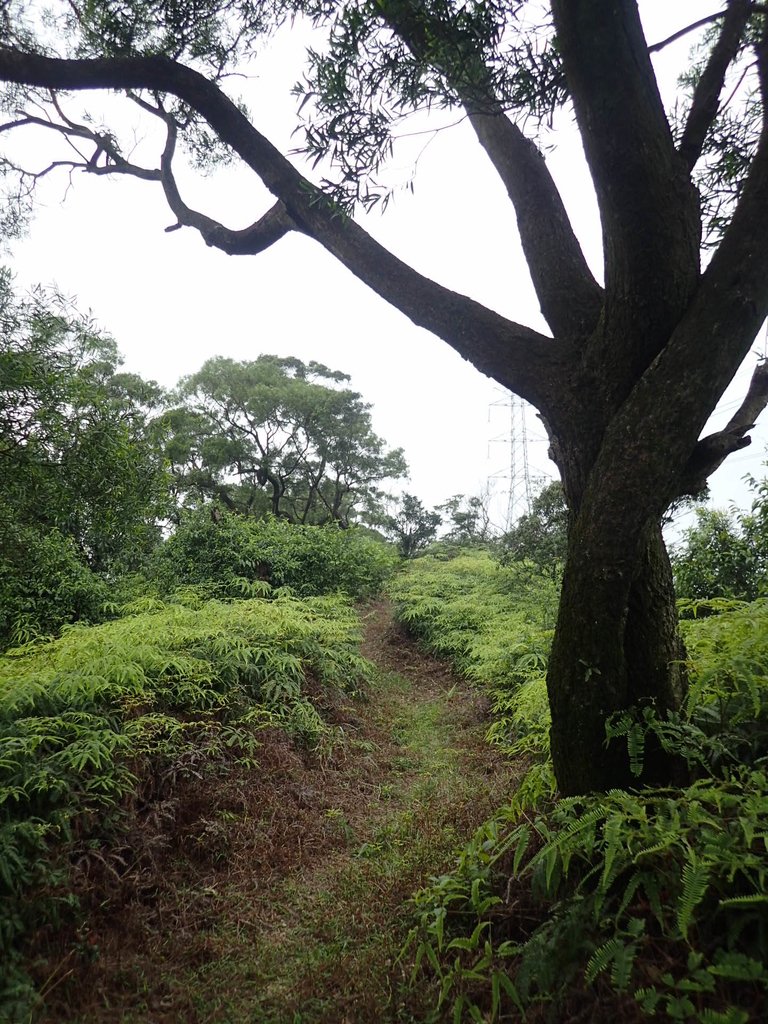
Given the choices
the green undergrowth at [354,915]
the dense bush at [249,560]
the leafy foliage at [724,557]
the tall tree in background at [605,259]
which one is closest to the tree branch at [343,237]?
the tall tree in background at [605,259]

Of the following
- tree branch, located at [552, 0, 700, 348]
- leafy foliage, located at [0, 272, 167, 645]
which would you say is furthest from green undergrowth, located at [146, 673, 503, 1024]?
leafy foliage, located at [0, 272, 167, 645]

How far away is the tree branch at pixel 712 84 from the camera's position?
2.37 m

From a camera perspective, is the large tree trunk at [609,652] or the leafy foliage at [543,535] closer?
the large tree trunk at [609,652]

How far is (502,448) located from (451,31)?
15503mm

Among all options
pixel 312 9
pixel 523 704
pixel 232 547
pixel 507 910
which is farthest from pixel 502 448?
pixel 507 910

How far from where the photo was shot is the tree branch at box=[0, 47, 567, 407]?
2723 millimetres

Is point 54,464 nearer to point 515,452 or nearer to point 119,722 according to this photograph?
point 119,722

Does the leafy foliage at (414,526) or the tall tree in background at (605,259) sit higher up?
the leafy foliage at (414,526)

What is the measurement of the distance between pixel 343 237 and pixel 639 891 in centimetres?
329

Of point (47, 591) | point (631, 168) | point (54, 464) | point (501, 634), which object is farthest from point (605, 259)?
point (47, 591)

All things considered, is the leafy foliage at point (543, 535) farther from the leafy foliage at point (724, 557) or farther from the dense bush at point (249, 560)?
the dense bush at point (249, 560)

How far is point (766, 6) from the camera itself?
7.82 feet

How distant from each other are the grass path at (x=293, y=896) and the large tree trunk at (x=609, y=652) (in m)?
1.17

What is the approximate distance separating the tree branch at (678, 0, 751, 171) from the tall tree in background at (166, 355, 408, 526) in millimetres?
17621
